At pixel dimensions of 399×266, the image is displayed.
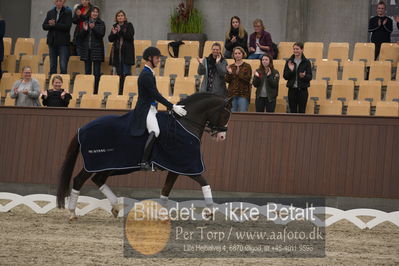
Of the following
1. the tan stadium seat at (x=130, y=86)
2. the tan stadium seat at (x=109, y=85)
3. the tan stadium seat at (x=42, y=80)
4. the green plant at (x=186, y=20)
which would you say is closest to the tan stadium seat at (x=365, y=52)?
the green plant at (x=186, y=20)

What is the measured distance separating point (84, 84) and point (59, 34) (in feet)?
4.28

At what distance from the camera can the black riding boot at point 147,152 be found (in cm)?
991

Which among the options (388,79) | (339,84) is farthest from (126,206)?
(388,79)

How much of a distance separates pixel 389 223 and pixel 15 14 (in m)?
12.9

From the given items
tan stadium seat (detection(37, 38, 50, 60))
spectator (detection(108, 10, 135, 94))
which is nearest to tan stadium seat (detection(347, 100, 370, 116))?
spectator (detection(108, 10, 135, 94))

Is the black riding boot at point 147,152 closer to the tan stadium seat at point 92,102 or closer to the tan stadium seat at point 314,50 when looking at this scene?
the tan stadium seat at point 92,102

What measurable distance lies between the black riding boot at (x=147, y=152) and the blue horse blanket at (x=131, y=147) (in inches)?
2.7

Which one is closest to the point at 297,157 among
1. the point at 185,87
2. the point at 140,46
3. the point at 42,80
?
the point at 185,87

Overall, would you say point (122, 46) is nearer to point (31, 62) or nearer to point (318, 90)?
point (31, 62)

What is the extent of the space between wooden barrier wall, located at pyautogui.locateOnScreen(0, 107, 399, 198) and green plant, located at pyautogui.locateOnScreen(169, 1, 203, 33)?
239 inches

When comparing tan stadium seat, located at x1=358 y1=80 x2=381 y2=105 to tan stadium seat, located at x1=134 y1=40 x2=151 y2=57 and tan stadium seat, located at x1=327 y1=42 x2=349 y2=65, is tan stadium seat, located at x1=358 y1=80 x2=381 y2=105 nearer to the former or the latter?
tan stadium seat, located at x1=327 y1=42 x2=349 y2=65

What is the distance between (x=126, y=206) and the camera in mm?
11258

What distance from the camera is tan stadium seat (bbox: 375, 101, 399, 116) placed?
1352cm

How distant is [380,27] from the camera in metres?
16.2
